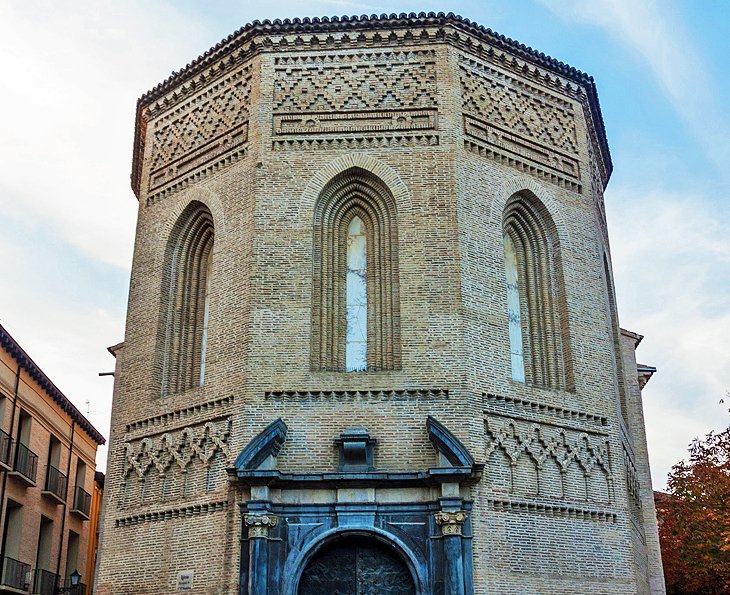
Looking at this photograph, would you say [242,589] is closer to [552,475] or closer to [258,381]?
[258,381]

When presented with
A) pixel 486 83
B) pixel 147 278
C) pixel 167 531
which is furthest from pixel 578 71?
pixel 167 531

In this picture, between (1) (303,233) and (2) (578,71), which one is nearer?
(1) (303,233)

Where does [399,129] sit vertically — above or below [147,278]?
above

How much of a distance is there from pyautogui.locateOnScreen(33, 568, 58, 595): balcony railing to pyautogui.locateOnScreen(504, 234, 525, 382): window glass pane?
611 inches

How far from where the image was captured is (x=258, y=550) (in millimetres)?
12766

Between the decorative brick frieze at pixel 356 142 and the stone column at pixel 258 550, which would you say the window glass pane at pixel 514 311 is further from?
the stone column at pixel 258 550

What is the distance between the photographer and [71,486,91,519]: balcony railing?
28109 millimetres

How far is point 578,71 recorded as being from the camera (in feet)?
58.6

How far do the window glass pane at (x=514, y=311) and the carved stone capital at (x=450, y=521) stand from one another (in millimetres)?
3390

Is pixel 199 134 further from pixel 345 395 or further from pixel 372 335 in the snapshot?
pixel 345 395

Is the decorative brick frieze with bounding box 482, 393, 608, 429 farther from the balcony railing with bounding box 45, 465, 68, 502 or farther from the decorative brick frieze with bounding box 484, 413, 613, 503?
the balcony railing with bounding box 45, 465, 68, 502

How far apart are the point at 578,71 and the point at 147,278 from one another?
31.9 feet

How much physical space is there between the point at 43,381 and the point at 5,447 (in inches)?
128

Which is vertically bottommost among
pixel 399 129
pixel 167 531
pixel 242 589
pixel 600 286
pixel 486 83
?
pixel 242 589
